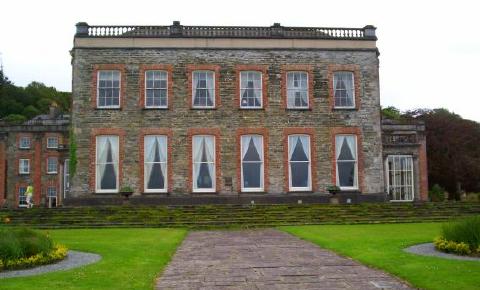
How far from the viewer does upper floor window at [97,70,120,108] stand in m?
28.8

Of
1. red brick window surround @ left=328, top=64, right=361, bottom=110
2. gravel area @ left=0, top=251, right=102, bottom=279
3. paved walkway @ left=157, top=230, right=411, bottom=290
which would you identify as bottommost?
gravel area @ left=0, top=251, right=102, bottom=279

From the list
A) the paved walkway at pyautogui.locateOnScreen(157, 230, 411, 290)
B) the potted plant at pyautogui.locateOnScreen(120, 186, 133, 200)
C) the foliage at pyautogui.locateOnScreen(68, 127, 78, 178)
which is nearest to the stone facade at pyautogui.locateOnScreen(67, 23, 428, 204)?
the foliage at pyautogui.locateOnScreen(68, 127, 78, 178)

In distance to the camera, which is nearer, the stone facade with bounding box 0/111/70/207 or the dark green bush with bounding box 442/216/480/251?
the dark green bush with bounding box 442/216/480/251

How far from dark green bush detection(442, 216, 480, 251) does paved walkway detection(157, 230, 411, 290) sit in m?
3.03

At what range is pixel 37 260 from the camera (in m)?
11.3

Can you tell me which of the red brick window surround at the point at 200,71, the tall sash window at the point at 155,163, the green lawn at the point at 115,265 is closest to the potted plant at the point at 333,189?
the red brick window surround at the point at 200,71

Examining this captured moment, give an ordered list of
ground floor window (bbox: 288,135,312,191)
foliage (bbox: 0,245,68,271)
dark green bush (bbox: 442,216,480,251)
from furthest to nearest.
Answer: ground floor window (bbox: 288,135,312,191) → dark green bush (bbox: 442,216,480,251) → foliage (bbox: 0,245,68,271)

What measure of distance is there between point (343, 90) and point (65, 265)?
2151 centimetres

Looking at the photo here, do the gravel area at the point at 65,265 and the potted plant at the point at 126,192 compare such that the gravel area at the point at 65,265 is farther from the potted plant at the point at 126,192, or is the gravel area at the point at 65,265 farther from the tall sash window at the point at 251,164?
the tall sash window at the point at 251,164

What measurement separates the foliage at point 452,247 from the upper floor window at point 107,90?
19810mm

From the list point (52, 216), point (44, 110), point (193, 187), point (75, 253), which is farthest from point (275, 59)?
point (44, 110)

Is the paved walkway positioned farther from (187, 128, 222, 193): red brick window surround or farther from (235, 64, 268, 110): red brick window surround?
(235, 64, 268, 110): red brick window surround

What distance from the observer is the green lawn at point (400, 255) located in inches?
356

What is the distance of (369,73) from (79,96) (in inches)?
619
